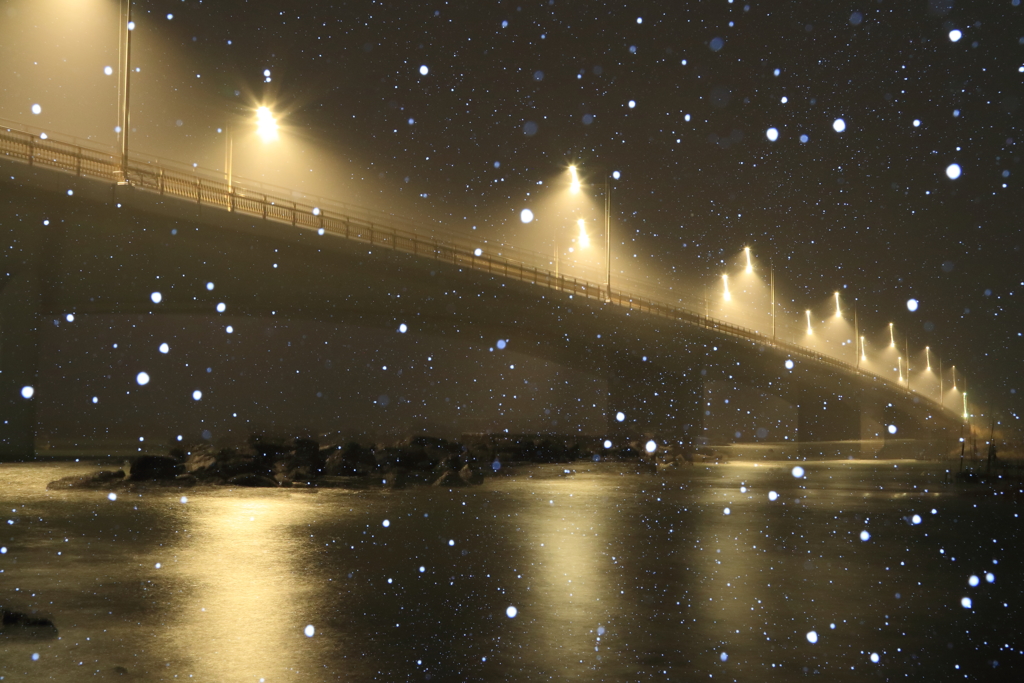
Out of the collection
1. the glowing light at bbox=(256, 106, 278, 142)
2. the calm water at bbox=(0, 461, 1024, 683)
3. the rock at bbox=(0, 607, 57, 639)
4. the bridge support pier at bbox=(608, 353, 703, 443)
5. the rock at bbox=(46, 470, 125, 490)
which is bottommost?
the calm water at bbox=(0, 461, 1024, 683)

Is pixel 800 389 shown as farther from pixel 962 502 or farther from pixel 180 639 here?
pixel 180 639

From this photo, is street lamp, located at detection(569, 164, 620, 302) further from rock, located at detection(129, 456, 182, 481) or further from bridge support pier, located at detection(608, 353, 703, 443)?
rock, located at detection(129, 456, 182, 481)

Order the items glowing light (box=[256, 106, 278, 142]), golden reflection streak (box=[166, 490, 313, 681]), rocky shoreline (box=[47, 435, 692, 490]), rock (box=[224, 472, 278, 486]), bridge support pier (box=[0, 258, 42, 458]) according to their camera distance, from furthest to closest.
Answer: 1. glowing light (box=[256, 106, 278, 142])
2. bridge support pier (box=[0, 258, 42, 458])
3. rocky shoreline (box=[47, 435, 692, 490])
4. rock (box=[224, 472, 278, 486])
5. golden reflection streak (box=[166, 490, 313, 681])

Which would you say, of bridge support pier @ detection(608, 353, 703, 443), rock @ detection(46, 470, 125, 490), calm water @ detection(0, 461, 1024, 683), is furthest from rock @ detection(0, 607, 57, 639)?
bridge support pier @ detection(608, 353, 703, 443)

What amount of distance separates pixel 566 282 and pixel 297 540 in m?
34.1

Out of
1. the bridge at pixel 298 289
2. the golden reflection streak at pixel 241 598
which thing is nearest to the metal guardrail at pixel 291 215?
the bridge at pixel 298 289

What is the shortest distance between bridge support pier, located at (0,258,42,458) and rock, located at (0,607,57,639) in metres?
24.4

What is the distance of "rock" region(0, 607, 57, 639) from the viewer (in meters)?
5.92

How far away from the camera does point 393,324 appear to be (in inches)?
1917

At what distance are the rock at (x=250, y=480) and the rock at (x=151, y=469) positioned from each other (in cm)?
176

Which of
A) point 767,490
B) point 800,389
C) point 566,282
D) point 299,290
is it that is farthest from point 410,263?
point 800,389

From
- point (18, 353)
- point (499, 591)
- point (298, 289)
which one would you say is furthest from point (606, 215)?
point (499, 591)

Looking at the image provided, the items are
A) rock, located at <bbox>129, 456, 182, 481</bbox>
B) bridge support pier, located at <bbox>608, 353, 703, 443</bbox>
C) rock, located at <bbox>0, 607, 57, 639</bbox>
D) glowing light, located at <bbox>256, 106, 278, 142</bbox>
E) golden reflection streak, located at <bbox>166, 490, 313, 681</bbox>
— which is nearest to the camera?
golden reflection streak, located at <bbox>166, 490, 313, 681</bbox>

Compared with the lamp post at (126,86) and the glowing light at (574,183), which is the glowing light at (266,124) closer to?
the lamp post at (126,86)
